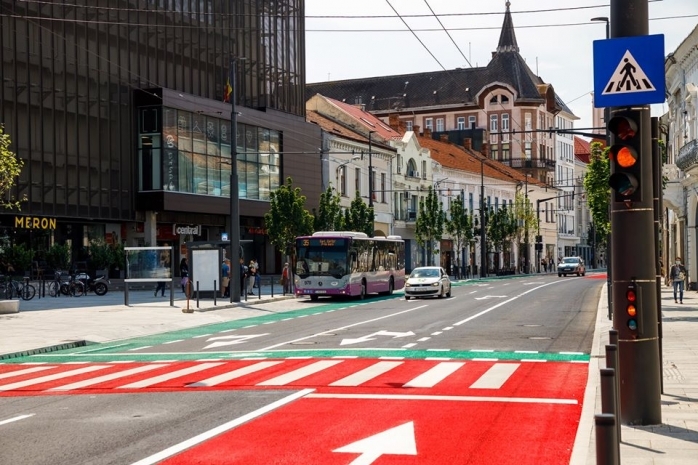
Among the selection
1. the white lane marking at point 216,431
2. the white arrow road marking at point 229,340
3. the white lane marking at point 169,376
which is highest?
the white lane marking at point 216,431

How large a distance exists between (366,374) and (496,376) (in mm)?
1928

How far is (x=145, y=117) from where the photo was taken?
182 ft

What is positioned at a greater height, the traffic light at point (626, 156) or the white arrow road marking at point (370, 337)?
the traffic light at point (626, 156)

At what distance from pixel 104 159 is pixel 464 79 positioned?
3041 inches

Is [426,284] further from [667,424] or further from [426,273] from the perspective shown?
[667,424]

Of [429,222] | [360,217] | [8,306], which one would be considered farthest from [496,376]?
[429,222]

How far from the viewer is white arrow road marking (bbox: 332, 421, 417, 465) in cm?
912

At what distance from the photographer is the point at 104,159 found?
53.3 m

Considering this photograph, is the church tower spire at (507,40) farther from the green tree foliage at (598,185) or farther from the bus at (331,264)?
the green tree foliage at (598,185)

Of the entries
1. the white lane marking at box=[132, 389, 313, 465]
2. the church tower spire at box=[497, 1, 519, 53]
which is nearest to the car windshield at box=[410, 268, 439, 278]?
the white lane marking at box=[132, 389, 313, 465]

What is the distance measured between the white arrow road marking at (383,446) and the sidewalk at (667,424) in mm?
1550

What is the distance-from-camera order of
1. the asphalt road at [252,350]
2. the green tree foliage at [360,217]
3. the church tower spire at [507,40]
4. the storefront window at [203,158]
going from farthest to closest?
1. the church tower spire at [507,40]
2. the green tree foliage at [360,217]
3. the storefront window at [203,158]
4. the asphalt road at [252,350]

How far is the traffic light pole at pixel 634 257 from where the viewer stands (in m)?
9.86

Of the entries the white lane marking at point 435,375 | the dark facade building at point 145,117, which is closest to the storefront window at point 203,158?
the dark facade building at point 145,117
